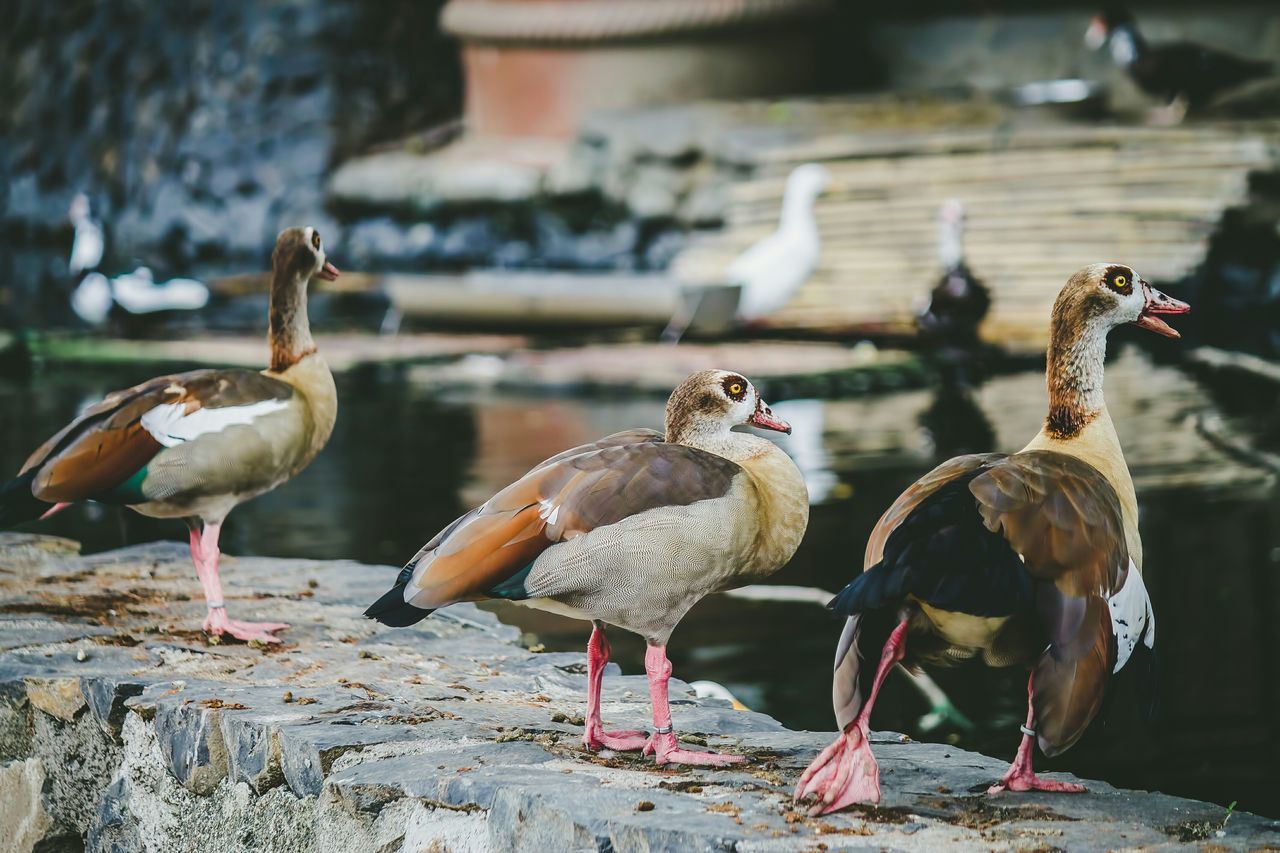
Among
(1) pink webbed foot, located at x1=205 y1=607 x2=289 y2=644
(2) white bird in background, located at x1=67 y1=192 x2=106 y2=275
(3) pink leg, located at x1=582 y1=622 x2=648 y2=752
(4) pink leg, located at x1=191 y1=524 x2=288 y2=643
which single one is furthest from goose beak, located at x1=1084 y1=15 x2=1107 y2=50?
(3) pink leg, located at x1=582 y1=622 x2=648 y2=752

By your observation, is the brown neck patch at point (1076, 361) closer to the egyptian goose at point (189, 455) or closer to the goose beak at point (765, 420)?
the goose beak at point (765, 420)

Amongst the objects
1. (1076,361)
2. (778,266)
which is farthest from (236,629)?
(778,266)

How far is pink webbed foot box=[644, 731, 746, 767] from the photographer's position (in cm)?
340

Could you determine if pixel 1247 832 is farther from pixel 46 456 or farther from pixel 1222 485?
pixel 1222 485

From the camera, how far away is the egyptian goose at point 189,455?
4.41 meters

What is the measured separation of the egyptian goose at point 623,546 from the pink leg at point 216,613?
98 cm

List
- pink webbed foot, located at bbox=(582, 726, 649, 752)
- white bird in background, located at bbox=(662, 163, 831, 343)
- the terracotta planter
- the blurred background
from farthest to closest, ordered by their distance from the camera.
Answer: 1. the terracotta planter
2. white bird in background, located at bbox=(662, 163, 831, 343)
3. the blurred background
4. pink webbed foot, located at bbox=(582, 726, 649, 752)

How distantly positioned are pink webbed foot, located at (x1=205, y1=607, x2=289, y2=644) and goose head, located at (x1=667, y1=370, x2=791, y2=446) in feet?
4.15

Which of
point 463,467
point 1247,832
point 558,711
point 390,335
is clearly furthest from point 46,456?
point 390,335

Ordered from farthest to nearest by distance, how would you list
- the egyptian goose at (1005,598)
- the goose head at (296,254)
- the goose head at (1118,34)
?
1. the goose head at (1118,34)
2. the goose head at (296,254)
3. the egyptian goose at (1005,598)

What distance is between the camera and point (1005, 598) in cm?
304

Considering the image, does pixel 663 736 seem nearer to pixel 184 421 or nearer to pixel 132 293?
pixel 184 421

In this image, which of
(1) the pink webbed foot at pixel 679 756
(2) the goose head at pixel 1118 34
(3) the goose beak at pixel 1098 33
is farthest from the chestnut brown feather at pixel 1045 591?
(3) the goose beak at pixel 1098 33

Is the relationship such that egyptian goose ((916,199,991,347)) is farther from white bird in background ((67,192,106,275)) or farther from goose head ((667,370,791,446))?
goose head ((667,370,791,446))
